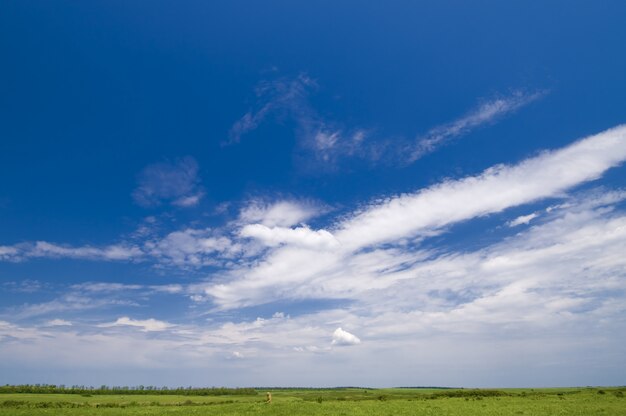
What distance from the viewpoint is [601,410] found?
49750 millimetres

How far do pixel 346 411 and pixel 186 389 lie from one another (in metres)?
146

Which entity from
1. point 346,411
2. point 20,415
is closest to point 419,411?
point 346,411

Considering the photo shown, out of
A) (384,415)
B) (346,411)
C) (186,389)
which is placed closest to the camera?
(384,415)

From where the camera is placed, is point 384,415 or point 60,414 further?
point 60,414

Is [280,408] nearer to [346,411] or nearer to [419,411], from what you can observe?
[346,411]

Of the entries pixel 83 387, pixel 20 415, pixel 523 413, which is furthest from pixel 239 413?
pixel 83 387

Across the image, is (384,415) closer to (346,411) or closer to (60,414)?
(346,411)

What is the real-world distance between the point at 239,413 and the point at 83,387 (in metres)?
127

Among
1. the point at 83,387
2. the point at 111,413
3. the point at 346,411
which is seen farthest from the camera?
the point at 83,387

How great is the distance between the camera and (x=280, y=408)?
51094mm

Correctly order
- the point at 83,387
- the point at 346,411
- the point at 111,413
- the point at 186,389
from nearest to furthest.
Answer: the point at 346,411 < the point at 111,413 < the point at 83,387 < the point at 186,389

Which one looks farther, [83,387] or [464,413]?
→ [83,387]

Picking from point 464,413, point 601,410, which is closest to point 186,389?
point 464,413

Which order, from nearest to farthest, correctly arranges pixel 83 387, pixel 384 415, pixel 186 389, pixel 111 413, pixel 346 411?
pixel 384 415, pixel 346 411, pixel 111 413, pixel 83 387, pixel 186 389
